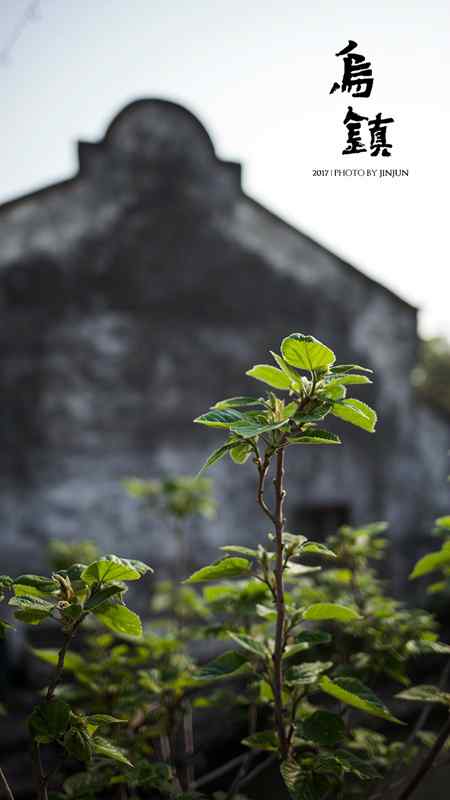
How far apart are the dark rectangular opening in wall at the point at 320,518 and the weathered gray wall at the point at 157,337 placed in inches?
5.7

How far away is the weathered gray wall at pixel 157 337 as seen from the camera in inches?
247

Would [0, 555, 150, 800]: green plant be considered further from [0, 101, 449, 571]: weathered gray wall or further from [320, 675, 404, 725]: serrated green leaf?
[0, 101, 449, 571]: weathered gray wall

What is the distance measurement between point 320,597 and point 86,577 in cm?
98

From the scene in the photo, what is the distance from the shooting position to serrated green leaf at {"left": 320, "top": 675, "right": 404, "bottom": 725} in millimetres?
1353

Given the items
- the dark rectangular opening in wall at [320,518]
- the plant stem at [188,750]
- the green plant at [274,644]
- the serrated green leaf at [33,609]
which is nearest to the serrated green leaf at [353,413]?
the green plant at [274,644]

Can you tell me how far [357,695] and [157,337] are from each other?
17.8 feet

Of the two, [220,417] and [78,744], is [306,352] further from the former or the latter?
[78,744]

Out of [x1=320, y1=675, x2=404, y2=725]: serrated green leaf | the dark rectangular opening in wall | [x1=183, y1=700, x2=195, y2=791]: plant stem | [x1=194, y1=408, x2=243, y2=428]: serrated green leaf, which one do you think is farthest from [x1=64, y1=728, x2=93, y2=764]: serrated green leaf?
the dark rectangular opening in wall

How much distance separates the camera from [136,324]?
21.5 feet

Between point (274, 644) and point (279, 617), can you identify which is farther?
point (274, 644)

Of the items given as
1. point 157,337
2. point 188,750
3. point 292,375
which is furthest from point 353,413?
point 157,337

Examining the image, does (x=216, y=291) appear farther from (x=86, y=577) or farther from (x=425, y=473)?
(x=86, y=577)

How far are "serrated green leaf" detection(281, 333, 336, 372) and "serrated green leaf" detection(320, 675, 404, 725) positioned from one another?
64 cm

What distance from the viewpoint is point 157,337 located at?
6.58 m
